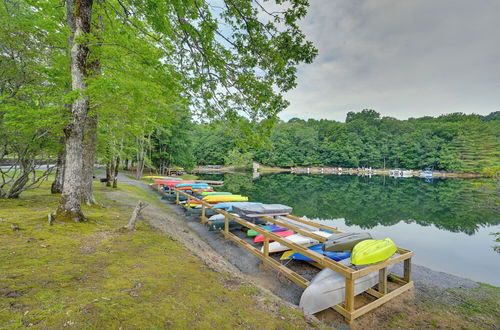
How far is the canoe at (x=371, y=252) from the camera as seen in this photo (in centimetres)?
400

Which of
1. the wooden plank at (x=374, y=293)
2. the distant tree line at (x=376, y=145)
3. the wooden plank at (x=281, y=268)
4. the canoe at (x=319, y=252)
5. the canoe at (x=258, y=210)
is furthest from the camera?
the distant tree line at (x=376, y=145)

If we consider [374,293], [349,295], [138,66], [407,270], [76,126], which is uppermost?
[138,66]

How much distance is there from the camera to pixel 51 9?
18.7ft

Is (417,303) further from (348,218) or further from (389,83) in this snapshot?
(389,83)

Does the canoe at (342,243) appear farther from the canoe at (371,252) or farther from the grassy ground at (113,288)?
the grassy ground at (113,288)

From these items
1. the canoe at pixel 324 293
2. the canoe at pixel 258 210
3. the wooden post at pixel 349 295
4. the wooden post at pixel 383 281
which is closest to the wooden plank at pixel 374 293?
the wooden post at pixel 383 281

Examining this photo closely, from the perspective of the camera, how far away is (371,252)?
4094 millimetres

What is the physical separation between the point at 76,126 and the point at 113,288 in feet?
14.3

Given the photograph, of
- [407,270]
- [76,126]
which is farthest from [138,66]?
[407,270]

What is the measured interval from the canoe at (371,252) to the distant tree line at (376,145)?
180 ft

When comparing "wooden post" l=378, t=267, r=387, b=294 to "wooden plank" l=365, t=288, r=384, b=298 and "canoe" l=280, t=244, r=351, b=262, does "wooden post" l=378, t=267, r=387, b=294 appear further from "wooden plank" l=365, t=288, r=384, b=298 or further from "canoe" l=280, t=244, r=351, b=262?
"canoe" l=280, t=244, r=351, b=262

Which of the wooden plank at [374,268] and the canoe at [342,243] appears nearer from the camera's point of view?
the wooden plank at [374,268]

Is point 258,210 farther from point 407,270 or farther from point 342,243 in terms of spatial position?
point 407,270

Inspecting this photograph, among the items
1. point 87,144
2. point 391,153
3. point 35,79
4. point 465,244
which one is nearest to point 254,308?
point 87,144
